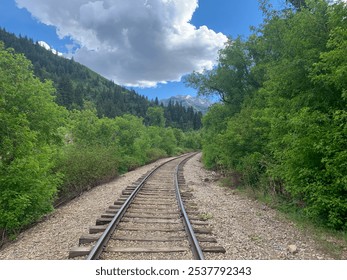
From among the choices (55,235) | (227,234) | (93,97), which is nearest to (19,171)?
(55,235)

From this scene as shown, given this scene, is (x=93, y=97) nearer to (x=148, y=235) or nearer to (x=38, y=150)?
(x=38, y=150)

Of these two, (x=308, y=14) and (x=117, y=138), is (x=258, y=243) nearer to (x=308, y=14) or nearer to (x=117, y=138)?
(x=308, y=14)

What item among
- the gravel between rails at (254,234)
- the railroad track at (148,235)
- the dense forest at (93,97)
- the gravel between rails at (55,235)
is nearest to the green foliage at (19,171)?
the gravel between rails at (55,235)

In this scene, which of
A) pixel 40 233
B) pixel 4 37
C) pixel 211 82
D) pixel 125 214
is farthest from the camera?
pixel 4 37

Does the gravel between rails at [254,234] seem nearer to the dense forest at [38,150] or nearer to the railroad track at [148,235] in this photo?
the railroad track at [148,235]

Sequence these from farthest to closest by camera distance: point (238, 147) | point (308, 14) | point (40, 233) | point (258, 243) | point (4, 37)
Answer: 1. point (4, 37)
2. point (238, 147)
3. point (308, 14)
4. point (40, 233)
5. point (258, 243)

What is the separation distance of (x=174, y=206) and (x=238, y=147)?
5.77m

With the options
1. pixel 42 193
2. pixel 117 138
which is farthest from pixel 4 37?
pixel 42 193

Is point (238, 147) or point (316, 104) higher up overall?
point (316, 104)

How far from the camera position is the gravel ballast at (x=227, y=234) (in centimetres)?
497

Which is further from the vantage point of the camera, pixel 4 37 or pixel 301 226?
pixel 4 37

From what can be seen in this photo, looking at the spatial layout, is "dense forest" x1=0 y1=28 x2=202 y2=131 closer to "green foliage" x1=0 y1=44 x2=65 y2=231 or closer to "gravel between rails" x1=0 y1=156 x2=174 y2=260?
"green foliage" x1=0 y1=44 x2=65 y2=231

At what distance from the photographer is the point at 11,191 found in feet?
24.0

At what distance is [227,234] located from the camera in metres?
5.99
